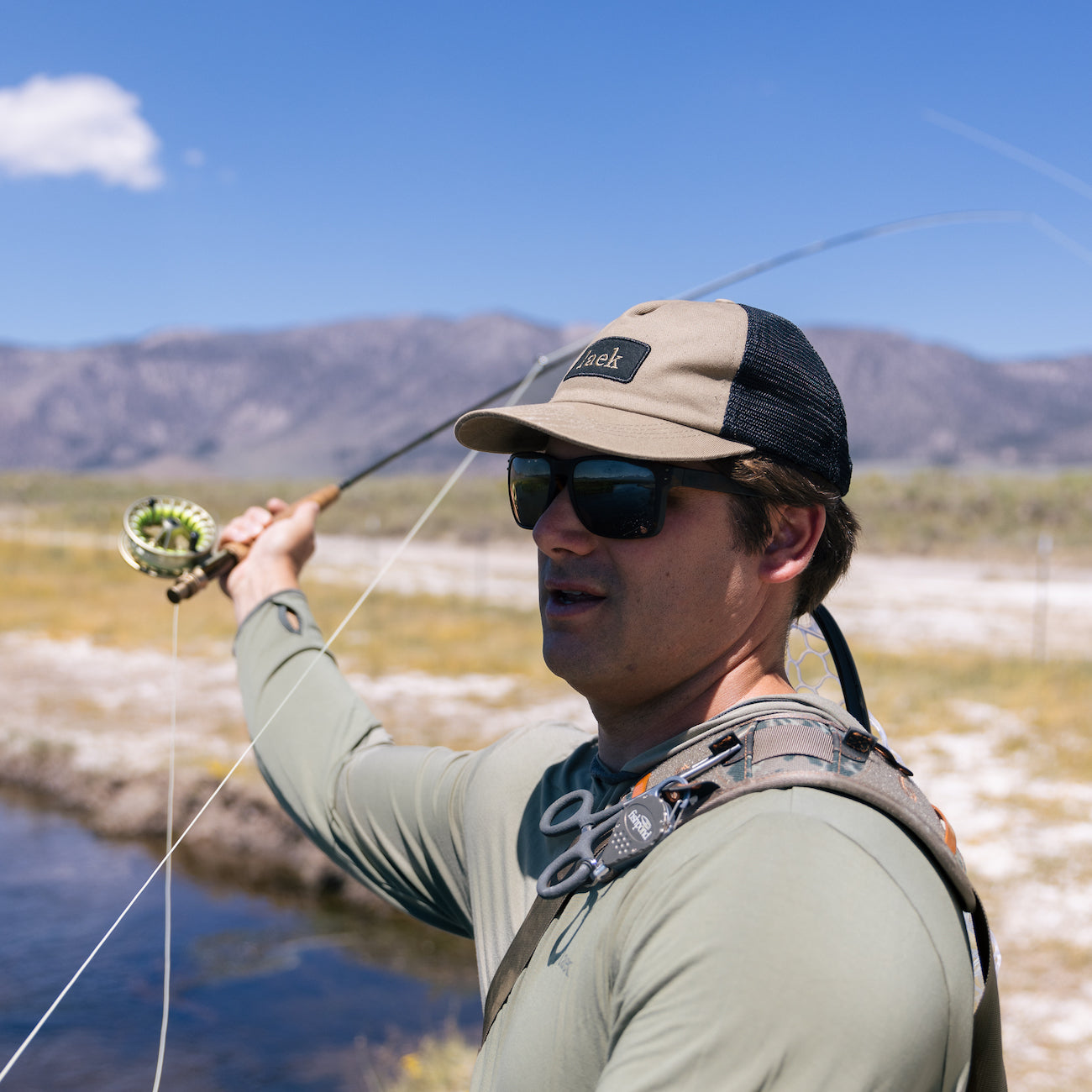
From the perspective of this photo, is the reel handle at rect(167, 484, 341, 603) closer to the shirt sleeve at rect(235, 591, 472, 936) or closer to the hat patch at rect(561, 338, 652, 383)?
the shirt sleeve at rect(235, 591, 472, 936)

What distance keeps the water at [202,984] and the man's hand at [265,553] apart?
4333 mm

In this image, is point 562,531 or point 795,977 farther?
point 562,531

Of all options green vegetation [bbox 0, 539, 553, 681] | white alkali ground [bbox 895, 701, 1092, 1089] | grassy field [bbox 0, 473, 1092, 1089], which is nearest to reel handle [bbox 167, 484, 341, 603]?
grassy field [bbox 0, 473, 1092, 1089]

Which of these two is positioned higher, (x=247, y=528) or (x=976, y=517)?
(x=247, y=528)

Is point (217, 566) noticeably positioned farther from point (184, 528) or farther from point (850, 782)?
point (850, 782)

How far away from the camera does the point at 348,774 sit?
180cm

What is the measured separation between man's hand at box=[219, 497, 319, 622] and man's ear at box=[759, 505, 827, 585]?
42.6 inches

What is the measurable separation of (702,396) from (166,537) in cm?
152

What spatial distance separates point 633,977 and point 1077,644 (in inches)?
604

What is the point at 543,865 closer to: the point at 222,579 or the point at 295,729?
the point at 295,729

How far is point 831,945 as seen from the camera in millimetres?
834

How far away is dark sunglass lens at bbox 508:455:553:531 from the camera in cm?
144

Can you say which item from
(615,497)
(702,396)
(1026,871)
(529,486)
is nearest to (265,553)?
(529,486)

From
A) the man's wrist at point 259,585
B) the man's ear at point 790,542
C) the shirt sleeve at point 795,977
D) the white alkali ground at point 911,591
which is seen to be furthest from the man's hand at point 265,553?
the white alkali ground at point 911,591
